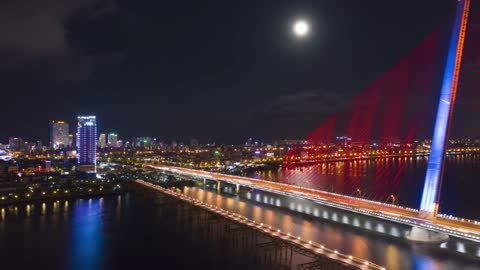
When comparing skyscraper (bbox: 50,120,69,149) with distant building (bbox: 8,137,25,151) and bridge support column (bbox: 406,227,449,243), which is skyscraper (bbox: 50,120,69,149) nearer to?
distant building (bbox: 8,137,25,151)

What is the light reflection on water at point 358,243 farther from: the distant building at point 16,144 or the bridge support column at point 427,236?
the distant building at point 16,144

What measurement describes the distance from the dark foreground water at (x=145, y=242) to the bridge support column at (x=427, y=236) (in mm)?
183

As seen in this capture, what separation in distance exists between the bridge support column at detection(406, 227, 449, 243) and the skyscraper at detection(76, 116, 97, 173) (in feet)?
56.2

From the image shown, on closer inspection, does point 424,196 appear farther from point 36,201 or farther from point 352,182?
point 36,201

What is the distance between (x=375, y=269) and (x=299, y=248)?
1.29 m

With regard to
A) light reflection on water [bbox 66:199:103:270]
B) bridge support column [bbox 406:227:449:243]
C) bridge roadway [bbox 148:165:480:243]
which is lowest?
light reflection on water [bbox 66:199:103:270]

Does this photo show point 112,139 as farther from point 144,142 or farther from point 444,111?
point 444,111

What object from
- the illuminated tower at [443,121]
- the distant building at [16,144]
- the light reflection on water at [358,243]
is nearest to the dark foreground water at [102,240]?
the light reflection on water at [358,243]

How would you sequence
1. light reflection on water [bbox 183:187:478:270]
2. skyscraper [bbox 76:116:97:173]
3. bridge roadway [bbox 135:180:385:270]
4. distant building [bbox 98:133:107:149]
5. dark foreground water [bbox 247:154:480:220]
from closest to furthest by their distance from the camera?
1. bridge roadway [bbox 135:180:385:270]
2. light reflection on water [bbox 183:187:478:270]
3. dark foreground water [bbox 247:154:480:220]
4. skyscraper [bbox 76:116:97:173]
5. distant building [bbox 98:133:107:149]

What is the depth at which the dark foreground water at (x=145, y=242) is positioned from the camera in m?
5.71

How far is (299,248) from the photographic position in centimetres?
553

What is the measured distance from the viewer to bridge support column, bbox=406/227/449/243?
583 cm

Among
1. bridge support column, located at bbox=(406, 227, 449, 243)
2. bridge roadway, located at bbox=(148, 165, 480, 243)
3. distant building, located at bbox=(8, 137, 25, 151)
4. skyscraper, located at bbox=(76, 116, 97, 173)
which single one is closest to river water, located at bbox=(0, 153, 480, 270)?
bridge support column, located at bbox=(406, 227, 449, 243)

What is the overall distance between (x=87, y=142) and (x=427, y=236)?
823 inches
